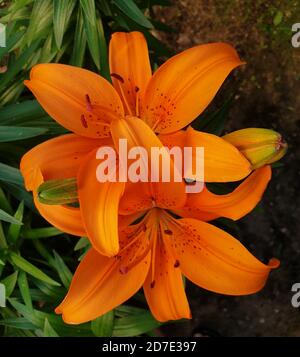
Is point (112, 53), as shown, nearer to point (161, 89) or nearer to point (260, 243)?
point (161, 89)

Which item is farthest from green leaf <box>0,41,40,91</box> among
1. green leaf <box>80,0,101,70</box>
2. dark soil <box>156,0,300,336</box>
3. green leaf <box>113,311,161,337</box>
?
dark soil <box>156,0,300,336</box>

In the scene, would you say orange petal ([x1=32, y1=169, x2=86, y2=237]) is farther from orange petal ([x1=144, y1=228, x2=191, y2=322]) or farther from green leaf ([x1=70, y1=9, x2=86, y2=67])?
green leaf ([x1=70, y1=9, x2=86, y2=67])

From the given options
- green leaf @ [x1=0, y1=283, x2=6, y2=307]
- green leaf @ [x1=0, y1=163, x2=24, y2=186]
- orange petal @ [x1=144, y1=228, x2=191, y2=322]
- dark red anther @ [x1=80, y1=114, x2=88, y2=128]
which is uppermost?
dark red anther @ [x1=80, y1=114, x2=88, y2=128]

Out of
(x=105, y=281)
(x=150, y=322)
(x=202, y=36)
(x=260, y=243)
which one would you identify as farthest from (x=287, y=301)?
(x=105, y=281)

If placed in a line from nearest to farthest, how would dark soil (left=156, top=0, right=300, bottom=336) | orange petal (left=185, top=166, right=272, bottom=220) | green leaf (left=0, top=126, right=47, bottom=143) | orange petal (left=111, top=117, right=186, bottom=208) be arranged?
orange petal (left=111, top=117, right=186, bottom=208) → orange petal (left=185, top=166, right=272, bottom=220) → green leaf (left=0, top=126, right=47, bottom=143) → dark soil (left=156, top=0, right=300, bottom=336)

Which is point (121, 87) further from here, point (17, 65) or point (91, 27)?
point (17, 65)

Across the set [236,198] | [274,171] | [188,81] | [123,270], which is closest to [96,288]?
[123,270]
